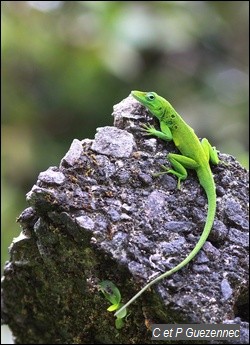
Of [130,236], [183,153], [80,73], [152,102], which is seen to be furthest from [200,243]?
[80,73]

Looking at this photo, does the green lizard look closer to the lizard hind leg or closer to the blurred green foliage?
the lizard hind leg

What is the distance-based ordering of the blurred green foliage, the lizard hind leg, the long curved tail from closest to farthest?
1. the long curved tail
2. the lizard hind leg
3. the blurred green foliage

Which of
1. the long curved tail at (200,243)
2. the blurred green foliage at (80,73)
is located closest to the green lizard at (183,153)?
the long curved tail at (200,243)

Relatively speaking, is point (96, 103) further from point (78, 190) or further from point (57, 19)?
point (78, 190)

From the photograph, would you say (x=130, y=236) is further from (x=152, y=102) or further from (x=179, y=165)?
(x=152, y=102)

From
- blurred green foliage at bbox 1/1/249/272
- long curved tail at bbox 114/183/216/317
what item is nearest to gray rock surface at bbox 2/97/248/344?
long curved tail at bbox 114/183/216/317

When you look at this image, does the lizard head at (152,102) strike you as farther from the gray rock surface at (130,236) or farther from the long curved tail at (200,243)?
the long curved tail at (200,243)
